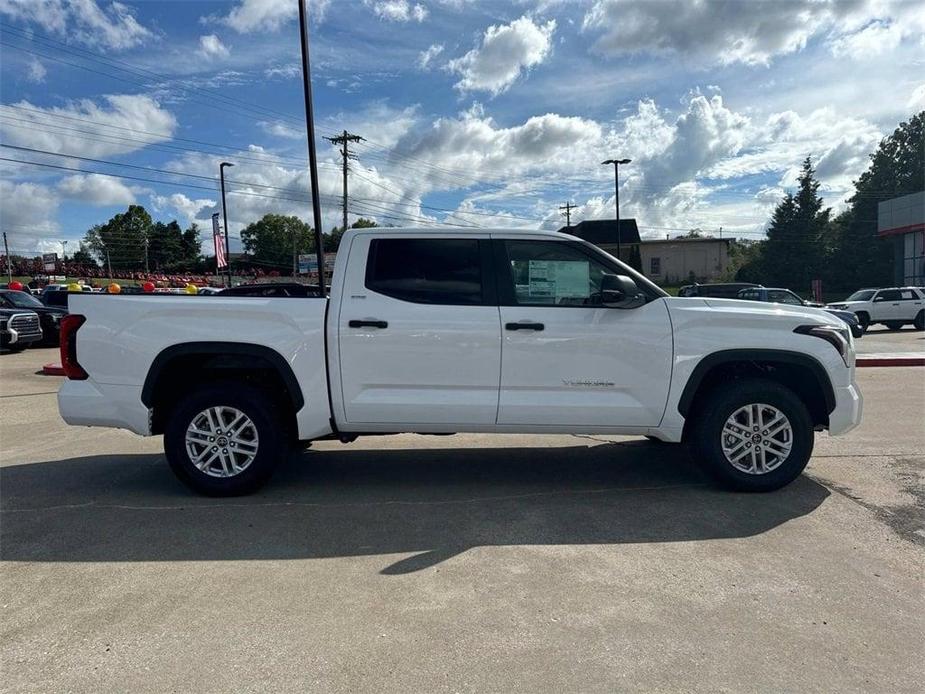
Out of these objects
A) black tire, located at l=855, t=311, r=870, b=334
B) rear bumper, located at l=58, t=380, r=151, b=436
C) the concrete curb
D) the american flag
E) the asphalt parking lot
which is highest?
the american flag

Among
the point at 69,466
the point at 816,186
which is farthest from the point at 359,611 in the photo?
the point at 816,186

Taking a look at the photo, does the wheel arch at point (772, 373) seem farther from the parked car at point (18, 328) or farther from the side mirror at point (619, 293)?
the parked car at point (18, 328)

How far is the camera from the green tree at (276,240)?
118500mm

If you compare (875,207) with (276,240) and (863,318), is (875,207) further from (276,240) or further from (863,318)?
(276,240)

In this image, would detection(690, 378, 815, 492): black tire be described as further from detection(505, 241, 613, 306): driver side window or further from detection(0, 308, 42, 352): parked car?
detection(0, 308, 42, 352): parked car

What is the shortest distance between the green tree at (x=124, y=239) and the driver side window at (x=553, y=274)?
426ft

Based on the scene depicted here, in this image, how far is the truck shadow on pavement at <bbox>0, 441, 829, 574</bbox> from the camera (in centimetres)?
394

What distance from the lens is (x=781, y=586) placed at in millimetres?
3367

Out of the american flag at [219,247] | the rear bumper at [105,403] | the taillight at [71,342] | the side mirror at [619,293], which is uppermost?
the american flag at [219,247]

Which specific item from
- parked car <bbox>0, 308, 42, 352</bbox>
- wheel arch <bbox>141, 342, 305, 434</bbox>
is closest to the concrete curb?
wheel arch <bbox>141, 342, 305, 434</bbox>

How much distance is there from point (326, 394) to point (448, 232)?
1539 millimetres

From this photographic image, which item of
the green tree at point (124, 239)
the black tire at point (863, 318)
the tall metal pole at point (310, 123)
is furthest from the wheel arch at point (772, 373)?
the green tree at point (124, 239)

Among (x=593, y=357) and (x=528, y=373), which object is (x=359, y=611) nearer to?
(x=528, y=373)

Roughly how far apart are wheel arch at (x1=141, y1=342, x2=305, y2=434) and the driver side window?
1818mm
